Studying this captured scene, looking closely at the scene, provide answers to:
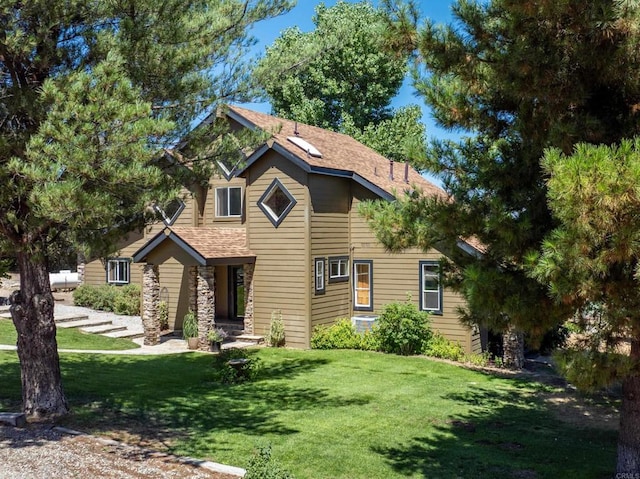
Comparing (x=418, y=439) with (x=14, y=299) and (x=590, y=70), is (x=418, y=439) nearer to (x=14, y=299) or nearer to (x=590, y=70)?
(x=590, y=70)

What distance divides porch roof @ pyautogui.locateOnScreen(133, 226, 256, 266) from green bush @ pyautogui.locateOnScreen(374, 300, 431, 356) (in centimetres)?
483

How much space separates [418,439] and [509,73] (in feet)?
19.1

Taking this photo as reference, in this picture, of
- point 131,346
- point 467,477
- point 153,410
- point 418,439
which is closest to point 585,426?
point 418,439

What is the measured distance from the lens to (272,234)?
1925cm

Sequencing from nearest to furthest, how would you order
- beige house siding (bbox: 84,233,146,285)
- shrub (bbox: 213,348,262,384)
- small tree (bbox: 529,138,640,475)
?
small tree (bbox: 529,138,640,475) < shrub (bbox: 213,348,262,384) < beige house siding (bbox: 84,233,146,285)

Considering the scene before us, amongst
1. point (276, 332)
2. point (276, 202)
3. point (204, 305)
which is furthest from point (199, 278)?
point (276, 202)

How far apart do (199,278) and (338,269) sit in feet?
14.8

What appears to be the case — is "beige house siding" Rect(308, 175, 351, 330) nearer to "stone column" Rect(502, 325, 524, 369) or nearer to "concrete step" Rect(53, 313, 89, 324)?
"stone column" Rect(502, 325, 524, 369)

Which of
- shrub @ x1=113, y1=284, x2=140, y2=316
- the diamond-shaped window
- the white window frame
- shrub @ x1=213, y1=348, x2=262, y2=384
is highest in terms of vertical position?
the diamond-shaped window

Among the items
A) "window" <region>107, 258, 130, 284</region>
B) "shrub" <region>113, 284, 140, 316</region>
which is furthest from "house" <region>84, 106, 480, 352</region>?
"window" <region>107, 258, 130, 284</region>

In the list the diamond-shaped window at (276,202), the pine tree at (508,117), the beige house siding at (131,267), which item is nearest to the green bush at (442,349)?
the diamond-shaped window at (276,202)

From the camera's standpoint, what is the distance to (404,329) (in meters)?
17.4

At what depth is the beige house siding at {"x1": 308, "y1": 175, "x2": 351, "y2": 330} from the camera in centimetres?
1866

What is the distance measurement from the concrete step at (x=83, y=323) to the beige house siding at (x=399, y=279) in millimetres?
8890
